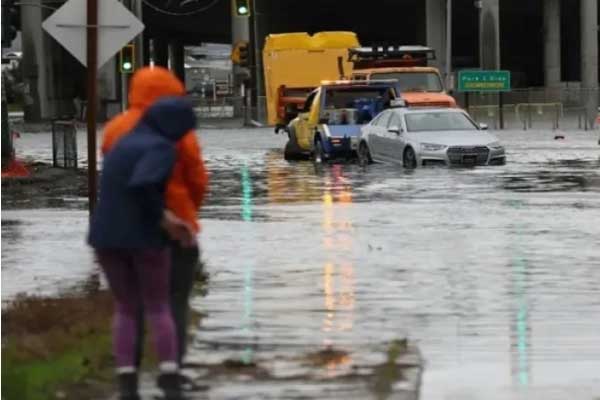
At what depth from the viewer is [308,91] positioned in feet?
161

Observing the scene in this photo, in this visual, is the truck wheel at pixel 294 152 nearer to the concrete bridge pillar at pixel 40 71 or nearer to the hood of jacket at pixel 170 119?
the hood of jacket at pixel 170 119

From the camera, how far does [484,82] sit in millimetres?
61719

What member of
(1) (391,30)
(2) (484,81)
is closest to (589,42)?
(2) (484,81)

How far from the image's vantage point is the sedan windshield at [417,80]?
4159 cm

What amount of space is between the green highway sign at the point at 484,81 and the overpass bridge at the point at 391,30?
7.51 m

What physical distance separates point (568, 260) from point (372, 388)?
283 inches

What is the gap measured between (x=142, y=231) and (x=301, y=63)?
41.4 meters

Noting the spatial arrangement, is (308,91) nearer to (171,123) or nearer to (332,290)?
(332,290)

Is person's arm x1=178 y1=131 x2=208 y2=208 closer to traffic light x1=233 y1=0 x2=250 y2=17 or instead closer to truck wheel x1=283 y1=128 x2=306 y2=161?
truck wheel x1=283 y1=128 x2=306 y2=161

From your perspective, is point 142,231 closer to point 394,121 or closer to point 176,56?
point 394,121

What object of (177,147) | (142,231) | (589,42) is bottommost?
(142,231)

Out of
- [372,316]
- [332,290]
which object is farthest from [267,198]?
[372,316]

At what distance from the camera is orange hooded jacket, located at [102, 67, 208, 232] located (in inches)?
316

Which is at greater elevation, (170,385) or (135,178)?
(135,178)
